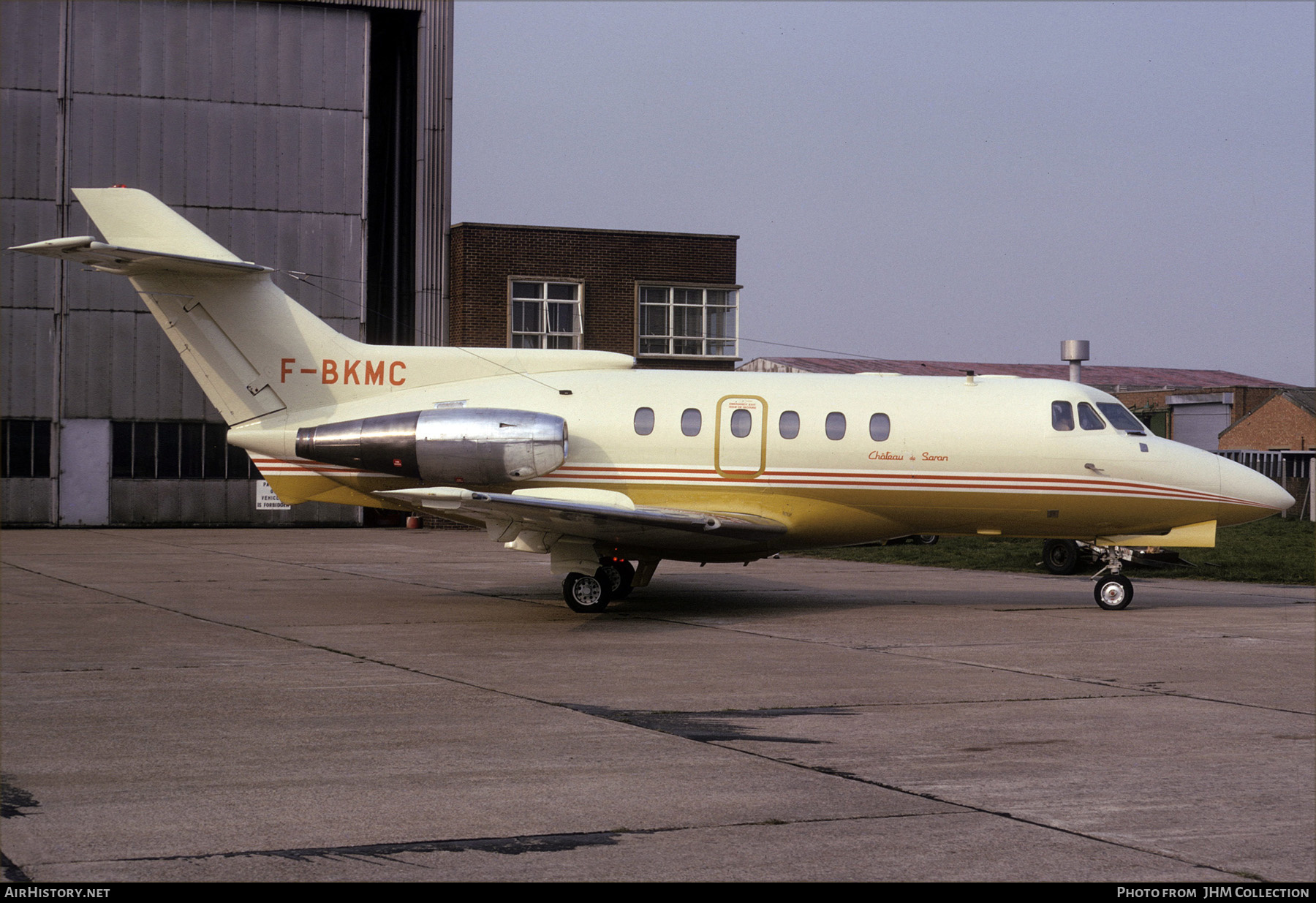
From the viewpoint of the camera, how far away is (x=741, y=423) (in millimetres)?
16859

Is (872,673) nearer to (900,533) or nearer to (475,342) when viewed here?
(900,533)

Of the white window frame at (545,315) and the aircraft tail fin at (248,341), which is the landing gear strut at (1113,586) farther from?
the white window frame at (545,315)

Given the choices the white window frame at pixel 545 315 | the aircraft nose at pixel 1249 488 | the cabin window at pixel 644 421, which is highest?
the white window frame at pixel 545 315

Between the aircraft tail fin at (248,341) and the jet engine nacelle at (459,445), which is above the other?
the aircraft tail fin at (248,341)

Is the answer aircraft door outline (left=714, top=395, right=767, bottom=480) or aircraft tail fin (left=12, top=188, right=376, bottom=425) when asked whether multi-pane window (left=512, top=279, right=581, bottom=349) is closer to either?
aircraft tail fin (left=12, top=188, right=376, bottom=425)

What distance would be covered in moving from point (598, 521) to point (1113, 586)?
24.5 ft

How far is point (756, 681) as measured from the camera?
446 inches

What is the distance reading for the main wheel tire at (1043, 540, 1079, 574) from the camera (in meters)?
25.3

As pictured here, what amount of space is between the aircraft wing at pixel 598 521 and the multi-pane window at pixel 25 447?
24803mm

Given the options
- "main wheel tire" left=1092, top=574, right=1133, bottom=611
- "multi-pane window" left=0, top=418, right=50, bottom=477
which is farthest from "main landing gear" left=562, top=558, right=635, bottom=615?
"multi-pane window" left=0, top=418, right=50, bottom=477

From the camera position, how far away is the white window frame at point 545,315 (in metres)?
39.2

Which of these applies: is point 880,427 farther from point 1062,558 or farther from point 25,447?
point 25,447

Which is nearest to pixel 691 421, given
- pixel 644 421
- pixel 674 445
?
pixel 674 445

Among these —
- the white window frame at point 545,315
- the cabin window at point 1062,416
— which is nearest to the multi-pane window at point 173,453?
the white window frame at point 545,315
